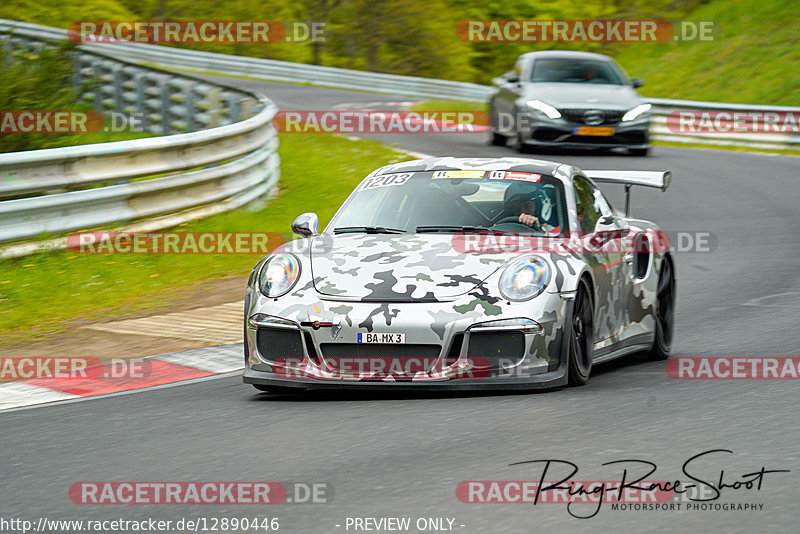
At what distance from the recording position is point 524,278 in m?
6.64

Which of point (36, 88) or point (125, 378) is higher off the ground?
point (36, 88)

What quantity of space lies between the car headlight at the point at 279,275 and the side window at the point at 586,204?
1799mm

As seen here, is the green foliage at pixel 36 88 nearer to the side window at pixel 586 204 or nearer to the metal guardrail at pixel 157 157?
the metal guardrail at pixel 157 157

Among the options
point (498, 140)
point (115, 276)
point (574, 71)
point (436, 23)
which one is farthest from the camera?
point (436, 23)

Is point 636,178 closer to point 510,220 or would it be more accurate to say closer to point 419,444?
point 510,220

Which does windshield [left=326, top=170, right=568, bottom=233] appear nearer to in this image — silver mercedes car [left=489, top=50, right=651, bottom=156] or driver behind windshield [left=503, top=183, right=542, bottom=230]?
driver behind windshield [left=503, top=183, right=542, bottom=230]

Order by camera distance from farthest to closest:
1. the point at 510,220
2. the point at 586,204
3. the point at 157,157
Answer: the point at 157,157
the point at 586,204
the point at 510,220

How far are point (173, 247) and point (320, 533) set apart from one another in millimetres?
8403

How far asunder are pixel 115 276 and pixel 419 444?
609 cm

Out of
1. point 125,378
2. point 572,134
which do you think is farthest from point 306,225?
point 572,134

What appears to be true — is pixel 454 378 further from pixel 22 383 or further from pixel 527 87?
pixel 527 87

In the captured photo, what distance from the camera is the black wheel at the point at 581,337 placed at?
6.76 meters

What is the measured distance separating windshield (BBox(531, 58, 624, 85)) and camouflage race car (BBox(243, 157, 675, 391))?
12.8 m

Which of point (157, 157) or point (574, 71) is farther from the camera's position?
point (574, 71)
